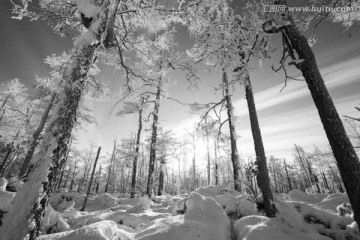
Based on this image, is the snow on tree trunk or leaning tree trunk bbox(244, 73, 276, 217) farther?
leaning tree trunk bbox(244, 73, 276, 217)

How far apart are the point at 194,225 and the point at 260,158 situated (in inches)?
143

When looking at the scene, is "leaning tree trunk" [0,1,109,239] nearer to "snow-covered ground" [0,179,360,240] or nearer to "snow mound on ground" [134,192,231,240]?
"snow-covered ground" [0,179,360,240]

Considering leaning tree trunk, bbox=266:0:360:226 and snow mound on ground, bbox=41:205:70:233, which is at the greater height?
leaning tree trunk, bbox=266:0:360:226

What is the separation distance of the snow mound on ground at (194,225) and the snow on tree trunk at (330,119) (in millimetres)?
2592

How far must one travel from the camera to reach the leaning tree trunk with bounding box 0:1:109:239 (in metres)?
2.53

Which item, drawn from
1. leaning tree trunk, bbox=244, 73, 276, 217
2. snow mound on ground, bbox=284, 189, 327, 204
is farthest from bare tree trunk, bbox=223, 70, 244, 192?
snow mound on ground, bbox=284, 189, 327, 204

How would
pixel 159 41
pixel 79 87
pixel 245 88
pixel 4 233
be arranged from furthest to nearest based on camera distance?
pixel 245 88 < pixel 159 41 < pixel 79 87 < pixel 4 233

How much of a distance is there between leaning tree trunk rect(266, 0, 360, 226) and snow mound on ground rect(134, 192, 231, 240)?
2.59m

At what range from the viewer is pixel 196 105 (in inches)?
371

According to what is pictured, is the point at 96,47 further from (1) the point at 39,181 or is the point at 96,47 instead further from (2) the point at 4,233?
(2) the point at 4,233

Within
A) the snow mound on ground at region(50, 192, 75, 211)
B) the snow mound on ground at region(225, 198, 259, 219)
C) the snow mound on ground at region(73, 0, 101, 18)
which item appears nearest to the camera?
the snow mound on ground at region(73, 0, 101, 18)

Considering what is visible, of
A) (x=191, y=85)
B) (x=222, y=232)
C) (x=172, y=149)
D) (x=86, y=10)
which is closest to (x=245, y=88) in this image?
(x=191, y=85)

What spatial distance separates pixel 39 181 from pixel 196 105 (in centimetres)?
757

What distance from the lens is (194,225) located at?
3.78 meters
